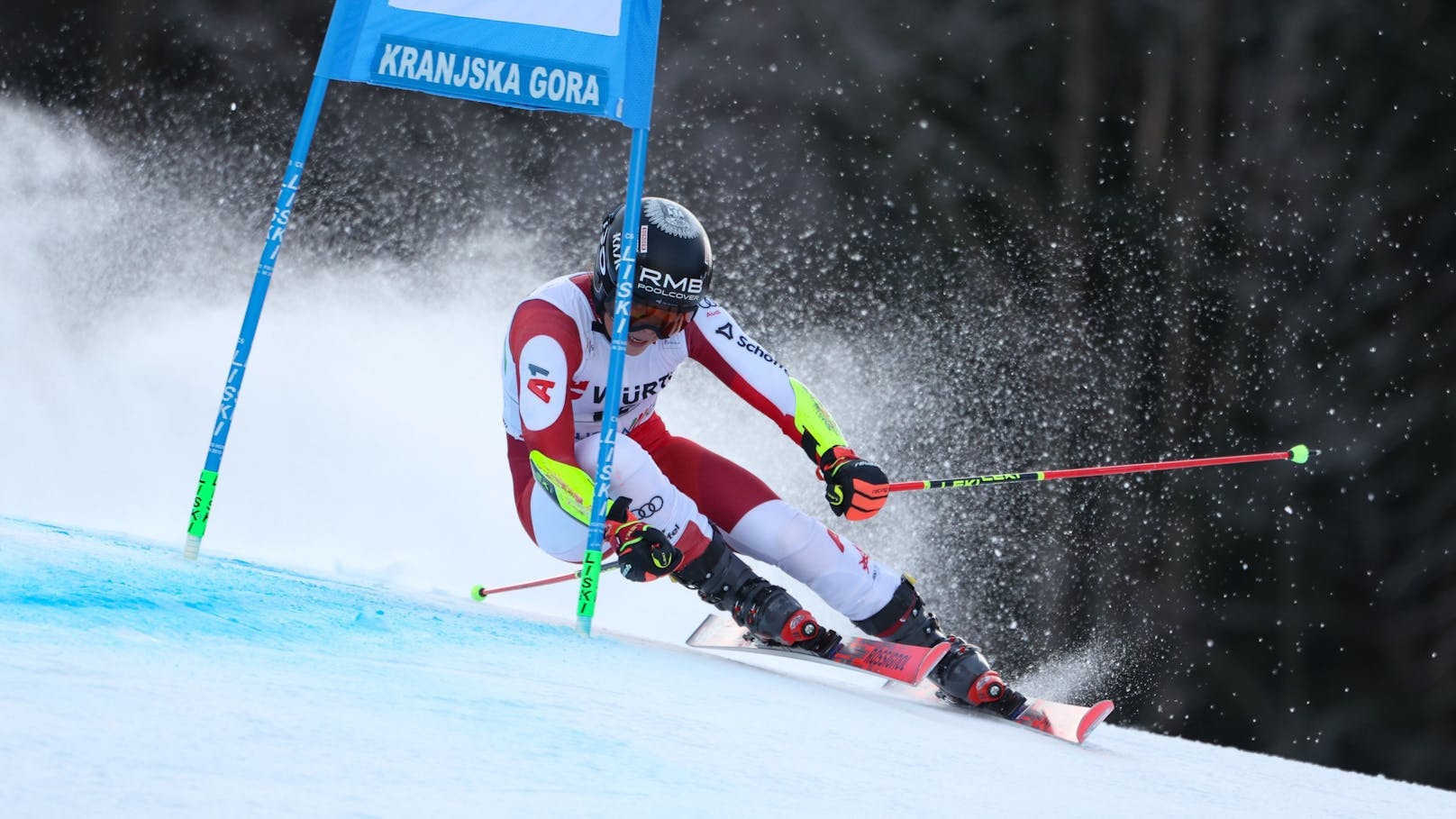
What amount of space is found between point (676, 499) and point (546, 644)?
0.66 metres

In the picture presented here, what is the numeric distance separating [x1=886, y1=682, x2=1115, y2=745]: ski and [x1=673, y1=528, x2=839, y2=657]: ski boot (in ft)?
1.13

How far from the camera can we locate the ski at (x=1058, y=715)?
255cm

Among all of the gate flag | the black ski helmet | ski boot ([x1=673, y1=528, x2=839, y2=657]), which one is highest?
the gate flag

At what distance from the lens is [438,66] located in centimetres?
242

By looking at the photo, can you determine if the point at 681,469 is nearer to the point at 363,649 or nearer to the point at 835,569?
the point at 835,569

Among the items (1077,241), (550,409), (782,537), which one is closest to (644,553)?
(550,409)

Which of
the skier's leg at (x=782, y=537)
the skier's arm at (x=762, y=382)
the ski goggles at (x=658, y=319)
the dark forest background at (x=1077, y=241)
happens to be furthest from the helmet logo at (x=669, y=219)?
the dark forest background at (x=1077, y=241)

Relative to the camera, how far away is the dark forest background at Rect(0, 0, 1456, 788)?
5.75 meters

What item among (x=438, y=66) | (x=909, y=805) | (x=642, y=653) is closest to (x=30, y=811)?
(x=909, y=805)

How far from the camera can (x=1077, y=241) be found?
20.0 feet

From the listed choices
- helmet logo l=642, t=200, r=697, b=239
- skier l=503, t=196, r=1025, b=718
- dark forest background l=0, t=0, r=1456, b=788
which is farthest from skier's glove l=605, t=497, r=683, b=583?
dark forest background l=0, t=0, r=1456, b=788

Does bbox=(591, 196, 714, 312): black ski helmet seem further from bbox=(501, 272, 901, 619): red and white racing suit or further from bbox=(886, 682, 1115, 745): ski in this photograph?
bbox=(886, 682, 1115, 745): ski

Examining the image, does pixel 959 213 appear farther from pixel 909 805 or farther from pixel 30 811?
pixel 30 811

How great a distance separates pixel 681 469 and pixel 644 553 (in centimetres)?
68
